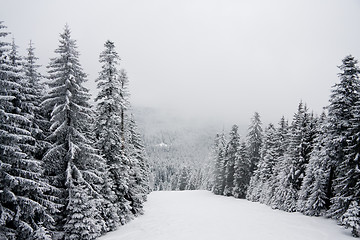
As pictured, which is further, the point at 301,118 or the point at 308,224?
the point at 301,118

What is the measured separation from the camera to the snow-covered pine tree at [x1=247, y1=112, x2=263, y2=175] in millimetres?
48562

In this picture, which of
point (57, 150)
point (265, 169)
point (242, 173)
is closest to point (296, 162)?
point (265, 169)

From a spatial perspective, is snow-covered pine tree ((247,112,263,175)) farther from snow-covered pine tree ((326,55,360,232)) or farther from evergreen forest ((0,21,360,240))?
snow-covered pine tree ((326,55,360,232))

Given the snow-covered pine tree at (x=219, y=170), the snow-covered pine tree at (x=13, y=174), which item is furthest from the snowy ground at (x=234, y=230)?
the snow-covered pine tree at (x=219, y=170)

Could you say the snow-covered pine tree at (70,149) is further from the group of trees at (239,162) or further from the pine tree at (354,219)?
the group of trees at (239,162)

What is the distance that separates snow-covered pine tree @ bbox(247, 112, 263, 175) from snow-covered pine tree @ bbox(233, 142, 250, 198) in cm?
178

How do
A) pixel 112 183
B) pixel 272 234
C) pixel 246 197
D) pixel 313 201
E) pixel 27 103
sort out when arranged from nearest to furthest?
pixel 27 103
pixel 272 234
pixel 112 183
pixel 313 201
pixel 246 197

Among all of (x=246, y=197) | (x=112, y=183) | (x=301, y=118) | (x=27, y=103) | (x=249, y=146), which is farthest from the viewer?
(x=249, y=146)

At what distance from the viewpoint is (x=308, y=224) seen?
19.4 m

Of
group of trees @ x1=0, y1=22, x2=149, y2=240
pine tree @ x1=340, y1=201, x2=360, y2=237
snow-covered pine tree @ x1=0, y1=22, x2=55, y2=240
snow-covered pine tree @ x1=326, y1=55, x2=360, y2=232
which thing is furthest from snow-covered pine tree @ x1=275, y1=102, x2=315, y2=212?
snow-covered pine tree @ x1=0, y1=22, x2=55, y2=240

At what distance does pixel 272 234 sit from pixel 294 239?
1.65 m

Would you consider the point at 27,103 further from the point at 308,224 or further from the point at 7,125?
the point at 308,224

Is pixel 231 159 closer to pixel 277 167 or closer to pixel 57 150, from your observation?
pixel 277 167

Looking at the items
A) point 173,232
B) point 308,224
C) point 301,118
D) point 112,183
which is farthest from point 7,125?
point 301,118
